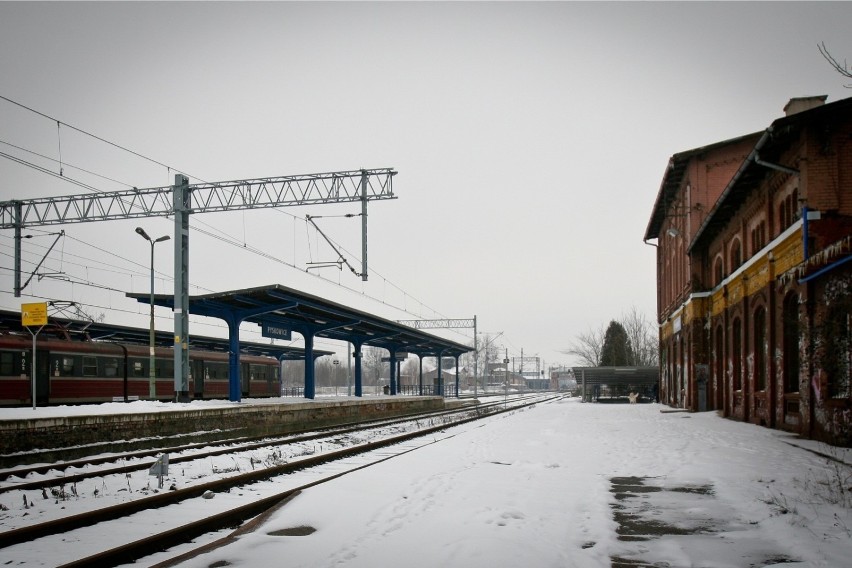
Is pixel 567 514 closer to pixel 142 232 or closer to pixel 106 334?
pixel 142 232

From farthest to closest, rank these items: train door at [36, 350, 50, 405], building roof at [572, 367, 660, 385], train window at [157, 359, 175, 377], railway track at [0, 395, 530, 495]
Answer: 1. building roof at [572, 367, 660, 385]
2. train window at [157, 359, 175, 377]
3. train door at [36, 350, 50, 405]
4. railway track at [0, 395, 530, 495]

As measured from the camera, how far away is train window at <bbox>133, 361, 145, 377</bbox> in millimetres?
28953

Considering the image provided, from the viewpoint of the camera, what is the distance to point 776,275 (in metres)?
17.5

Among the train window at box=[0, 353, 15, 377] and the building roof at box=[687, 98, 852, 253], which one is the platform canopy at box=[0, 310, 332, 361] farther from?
the building roof at box=[687, 98, 852, 253]

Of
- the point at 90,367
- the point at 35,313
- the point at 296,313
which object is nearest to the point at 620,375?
the point at 296,313

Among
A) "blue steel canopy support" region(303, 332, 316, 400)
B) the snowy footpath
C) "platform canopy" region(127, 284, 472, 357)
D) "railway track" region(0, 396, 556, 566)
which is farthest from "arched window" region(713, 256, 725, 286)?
"railway track" region(0, 396, 556, 566)

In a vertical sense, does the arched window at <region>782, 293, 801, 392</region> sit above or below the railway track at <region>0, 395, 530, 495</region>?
above

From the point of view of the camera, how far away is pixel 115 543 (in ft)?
21.8

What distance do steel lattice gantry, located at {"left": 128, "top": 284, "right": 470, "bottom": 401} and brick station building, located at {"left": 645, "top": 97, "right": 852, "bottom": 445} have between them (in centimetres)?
1426

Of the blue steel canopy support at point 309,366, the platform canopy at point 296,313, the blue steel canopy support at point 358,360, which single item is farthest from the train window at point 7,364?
the blue steel canopy support at point 358,360

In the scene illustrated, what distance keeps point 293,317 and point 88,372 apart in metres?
8.40

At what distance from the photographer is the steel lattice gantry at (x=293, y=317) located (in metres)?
24.6

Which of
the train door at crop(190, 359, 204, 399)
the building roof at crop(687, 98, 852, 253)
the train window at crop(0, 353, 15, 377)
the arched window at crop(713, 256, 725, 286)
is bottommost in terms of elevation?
the train door at crop(190, 359, 204, 399)

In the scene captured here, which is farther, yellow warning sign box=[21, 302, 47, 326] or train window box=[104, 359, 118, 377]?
train window box=[104, 359, 118, 377]
